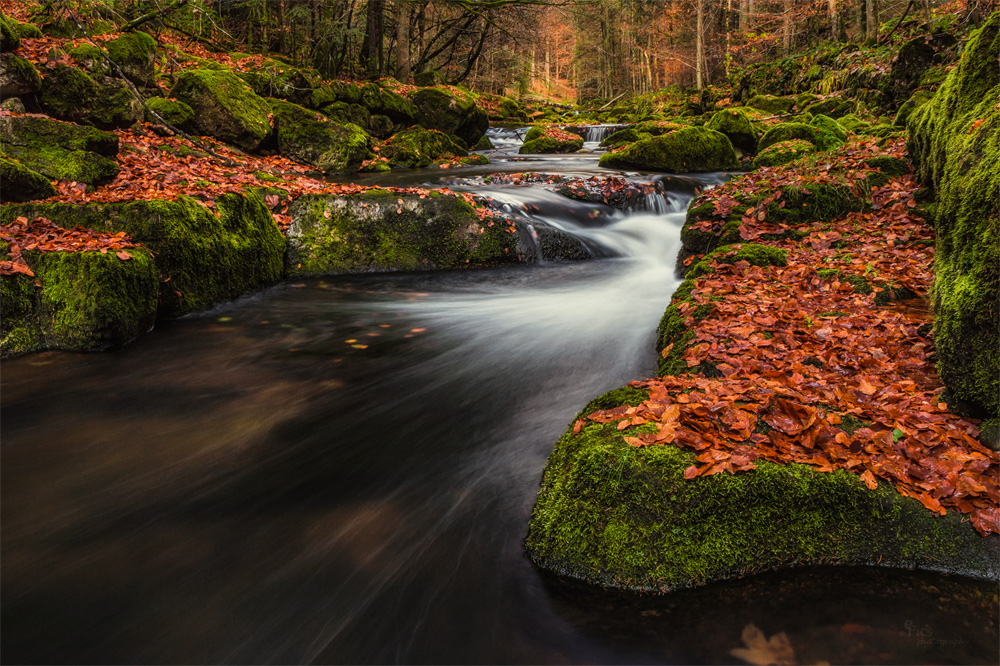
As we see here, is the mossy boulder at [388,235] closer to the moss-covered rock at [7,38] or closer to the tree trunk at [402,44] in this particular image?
the moss-covered rock at [7,38]

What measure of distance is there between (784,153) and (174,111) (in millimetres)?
12257

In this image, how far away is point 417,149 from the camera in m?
14.9

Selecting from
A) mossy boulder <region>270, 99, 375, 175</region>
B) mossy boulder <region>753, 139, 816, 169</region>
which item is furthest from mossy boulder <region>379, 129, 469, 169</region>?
mossy boulder <region>753, 139, 816, 169</region>

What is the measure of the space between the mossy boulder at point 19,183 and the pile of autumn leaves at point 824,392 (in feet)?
22.0

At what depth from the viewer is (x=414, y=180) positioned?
1180cm

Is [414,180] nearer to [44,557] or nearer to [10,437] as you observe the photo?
[10,437]

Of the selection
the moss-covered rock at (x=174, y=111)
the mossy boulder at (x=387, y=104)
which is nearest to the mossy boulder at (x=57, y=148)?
the moss-covered rock at (x=174, y=111)

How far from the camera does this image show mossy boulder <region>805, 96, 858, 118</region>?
16547 mm

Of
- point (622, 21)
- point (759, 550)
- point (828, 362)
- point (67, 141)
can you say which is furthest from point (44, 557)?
point (622, 21)

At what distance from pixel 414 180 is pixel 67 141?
604 cm

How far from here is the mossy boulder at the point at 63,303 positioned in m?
4.81

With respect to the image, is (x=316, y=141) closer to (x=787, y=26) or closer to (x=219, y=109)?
(x=219, y=109)

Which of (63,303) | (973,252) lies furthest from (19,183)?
(973,252)

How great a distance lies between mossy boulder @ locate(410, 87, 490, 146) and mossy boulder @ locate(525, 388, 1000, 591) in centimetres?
1716
